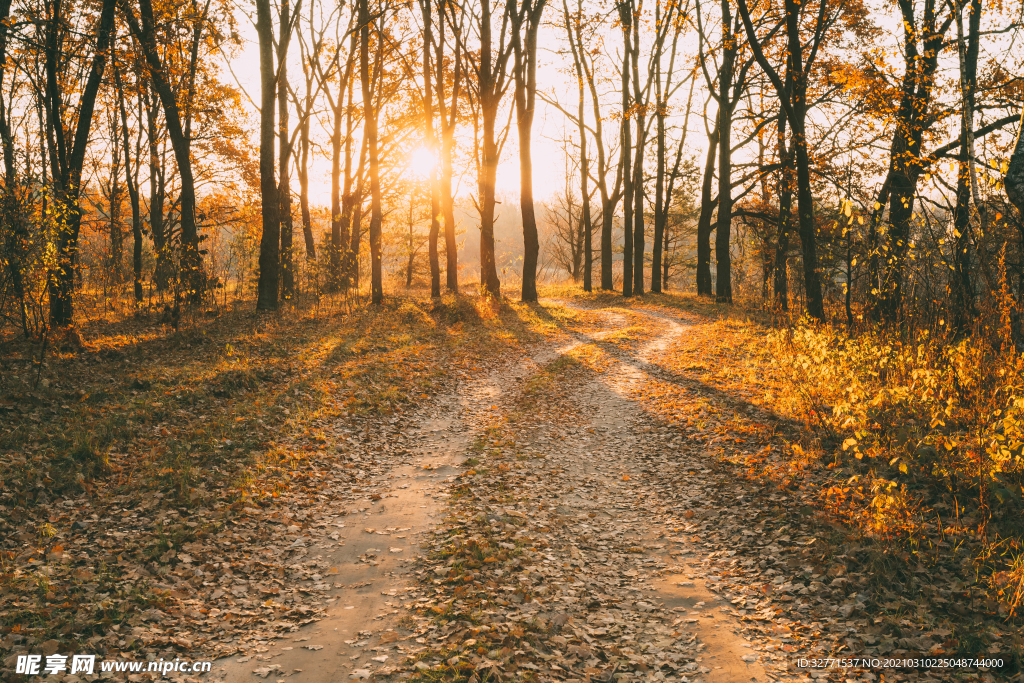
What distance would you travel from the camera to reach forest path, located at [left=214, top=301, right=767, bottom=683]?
398 centimetres

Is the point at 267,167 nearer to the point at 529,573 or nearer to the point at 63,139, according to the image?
the point at 63,139

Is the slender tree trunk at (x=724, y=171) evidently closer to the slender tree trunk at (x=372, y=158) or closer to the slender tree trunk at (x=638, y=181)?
the slender tree trunk at (x=638, y=181)

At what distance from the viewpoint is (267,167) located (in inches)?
607

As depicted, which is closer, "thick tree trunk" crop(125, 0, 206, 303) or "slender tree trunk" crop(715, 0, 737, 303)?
"thick tree trunk" crop(125, 0, 206, 303)

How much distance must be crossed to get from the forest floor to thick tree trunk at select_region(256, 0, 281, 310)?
629 centimetres

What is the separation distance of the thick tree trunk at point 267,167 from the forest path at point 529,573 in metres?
9.76

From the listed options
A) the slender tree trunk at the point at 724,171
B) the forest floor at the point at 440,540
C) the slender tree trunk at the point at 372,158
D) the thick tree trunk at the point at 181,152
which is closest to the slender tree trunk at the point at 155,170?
the thick tree trunk at the point at 181,152

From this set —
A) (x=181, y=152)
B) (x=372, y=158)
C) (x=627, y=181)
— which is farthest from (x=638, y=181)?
(x=181, y=152)

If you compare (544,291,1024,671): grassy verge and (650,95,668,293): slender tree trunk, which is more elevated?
(650,95,668,293): slender tree trunk

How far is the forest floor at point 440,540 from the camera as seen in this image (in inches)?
157

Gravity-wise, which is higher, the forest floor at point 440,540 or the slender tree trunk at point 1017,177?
the slender tree trunk at point 1017,177

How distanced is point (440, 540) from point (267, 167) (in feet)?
44.8

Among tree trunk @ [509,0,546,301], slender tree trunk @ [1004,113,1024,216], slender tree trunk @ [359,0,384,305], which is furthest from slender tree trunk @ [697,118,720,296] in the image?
slender tree trunk @ [1004,113,1024,216]

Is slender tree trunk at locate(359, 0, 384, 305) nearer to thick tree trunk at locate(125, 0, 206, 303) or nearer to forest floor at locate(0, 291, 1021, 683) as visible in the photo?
thick tree trunk at locate(125, 0, 206, 303)
